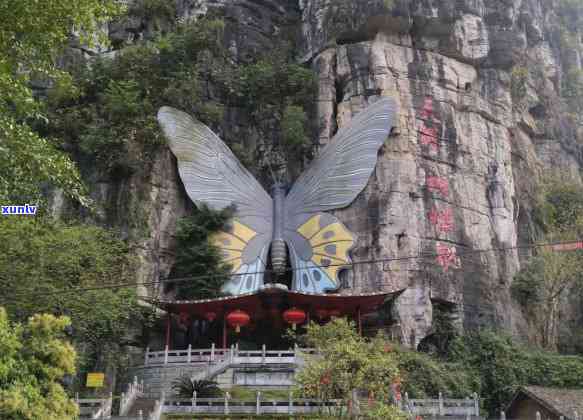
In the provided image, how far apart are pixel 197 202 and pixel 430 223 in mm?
8436

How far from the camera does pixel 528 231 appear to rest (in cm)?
2750

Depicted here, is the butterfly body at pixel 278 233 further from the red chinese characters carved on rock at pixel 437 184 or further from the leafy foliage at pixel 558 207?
the leafy foliage at pixel 558 207

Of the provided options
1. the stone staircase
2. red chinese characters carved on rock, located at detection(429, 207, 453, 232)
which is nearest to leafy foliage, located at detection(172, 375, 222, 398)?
the stone staircase

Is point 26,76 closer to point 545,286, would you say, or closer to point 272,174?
point 272,174

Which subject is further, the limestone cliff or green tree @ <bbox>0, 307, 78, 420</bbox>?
the limestone cliff

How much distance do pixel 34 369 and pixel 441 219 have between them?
17.1 meters

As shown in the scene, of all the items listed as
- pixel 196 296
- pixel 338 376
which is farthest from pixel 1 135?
pixel 196 296

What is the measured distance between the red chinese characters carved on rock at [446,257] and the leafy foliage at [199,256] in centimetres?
732

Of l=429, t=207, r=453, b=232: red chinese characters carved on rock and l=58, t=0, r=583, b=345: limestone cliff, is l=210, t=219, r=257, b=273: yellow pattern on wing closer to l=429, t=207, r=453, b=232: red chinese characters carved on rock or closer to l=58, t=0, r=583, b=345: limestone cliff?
l=58, t=0, r=583, b=345: limestone cliff

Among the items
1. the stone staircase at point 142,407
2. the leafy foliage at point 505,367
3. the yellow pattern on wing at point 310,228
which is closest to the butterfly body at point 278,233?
the yellow pattern on wing at point 310,228

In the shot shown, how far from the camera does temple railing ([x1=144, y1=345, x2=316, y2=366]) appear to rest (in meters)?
19.3

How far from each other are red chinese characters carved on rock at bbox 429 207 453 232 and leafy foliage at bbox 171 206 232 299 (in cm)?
733

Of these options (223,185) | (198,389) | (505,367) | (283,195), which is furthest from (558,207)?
(198,389)

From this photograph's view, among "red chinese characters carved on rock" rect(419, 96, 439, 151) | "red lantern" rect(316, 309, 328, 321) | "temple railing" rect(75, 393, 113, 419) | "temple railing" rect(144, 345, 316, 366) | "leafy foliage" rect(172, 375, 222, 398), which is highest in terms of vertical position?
"red chinese characters carved on rock" rect(419, 96, 439, 151)
